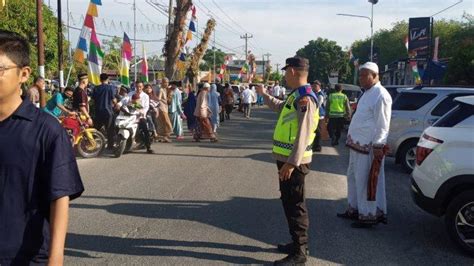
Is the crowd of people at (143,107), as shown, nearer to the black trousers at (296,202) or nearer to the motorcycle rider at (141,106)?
the motorcycle rider at (141,106)

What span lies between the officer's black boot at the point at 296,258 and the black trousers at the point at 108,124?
8292 mm

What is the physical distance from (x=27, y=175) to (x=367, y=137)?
448cm

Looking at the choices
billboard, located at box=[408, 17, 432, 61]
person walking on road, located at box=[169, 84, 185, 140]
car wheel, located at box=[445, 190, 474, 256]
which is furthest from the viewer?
billboard, located at box=[408, 17, 432, 61]

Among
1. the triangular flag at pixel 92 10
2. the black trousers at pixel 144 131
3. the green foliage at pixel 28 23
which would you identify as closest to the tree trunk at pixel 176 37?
the green foliage at pixel 28 23

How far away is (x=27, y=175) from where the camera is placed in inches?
85.7

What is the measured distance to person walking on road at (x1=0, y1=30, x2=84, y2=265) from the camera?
7.06 ft

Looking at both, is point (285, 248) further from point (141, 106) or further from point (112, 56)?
point (112, 56)

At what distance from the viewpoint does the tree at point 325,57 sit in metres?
85.2

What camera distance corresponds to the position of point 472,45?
19875mm

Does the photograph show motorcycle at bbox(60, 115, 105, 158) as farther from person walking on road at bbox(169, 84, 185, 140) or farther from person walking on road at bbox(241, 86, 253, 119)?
person walking on road at bbox(241, 86, 253, 119)

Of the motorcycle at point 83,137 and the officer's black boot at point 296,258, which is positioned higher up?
the motorcycle at point 83,137

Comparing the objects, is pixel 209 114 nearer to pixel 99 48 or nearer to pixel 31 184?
pixel 99 48

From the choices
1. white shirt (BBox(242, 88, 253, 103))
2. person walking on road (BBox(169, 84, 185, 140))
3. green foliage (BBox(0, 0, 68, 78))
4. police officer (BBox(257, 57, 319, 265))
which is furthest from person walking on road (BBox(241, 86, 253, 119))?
police officer (BBox(257, 57, 319, 265))

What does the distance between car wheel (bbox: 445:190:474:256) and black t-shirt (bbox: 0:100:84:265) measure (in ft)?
13.7
